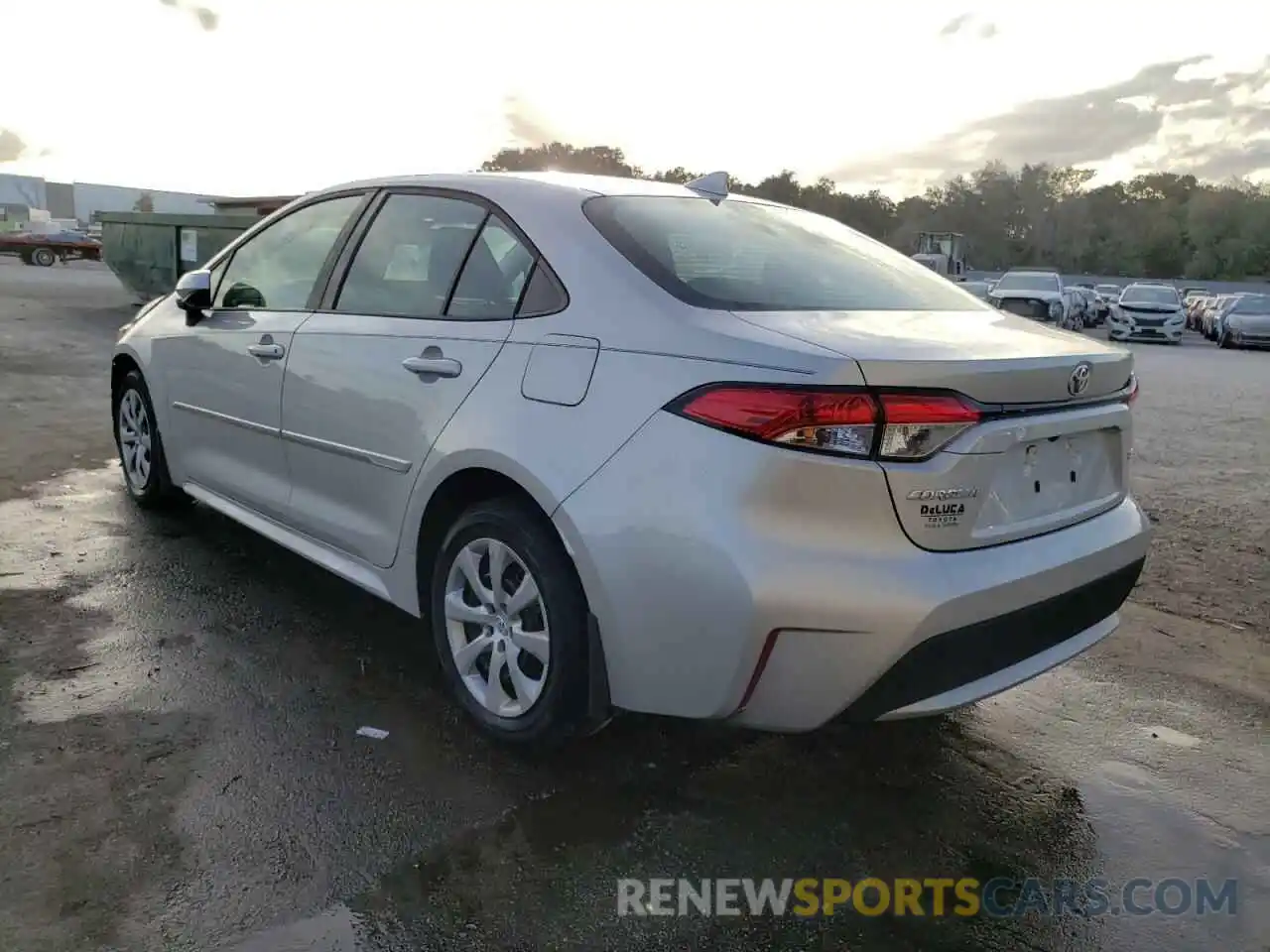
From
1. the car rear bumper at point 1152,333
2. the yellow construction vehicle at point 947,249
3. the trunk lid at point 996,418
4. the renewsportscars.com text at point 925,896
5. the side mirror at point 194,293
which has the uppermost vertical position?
the yellow construction vehicle at point 947,249

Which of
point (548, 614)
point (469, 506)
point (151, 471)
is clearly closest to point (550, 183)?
point (469, 506)

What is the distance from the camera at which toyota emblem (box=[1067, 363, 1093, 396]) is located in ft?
8.78

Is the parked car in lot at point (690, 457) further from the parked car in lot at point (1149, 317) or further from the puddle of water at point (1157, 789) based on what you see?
the parked car in lot at point (1149, 317)

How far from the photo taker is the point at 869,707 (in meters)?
2.46

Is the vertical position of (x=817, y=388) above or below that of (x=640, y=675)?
above

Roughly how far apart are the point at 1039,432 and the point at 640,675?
3.89ft

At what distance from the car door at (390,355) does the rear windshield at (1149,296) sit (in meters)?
25.6

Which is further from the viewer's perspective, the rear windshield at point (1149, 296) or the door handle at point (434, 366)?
the rear windshield at point (1149, 296)

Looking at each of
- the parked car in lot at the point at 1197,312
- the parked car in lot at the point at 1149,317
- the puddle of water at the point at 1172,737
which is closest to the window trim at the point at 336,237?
the puddle of water at the point at 1172,737

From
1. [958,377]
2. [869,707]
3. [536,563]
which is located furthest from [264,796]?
[958,377]

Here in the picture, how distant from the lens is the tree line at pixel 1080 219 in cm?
7338

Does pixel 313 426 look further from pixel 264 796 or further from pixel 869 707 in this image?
pixel 869 707

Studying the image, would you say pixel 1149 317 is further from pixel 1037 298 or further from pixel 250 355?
pixel 250 355

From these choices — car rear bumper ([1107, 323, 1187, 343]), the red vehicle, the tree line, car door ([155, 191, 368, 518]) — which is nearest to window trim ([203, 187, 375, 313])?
car door ([155, 191, 368, 518])
